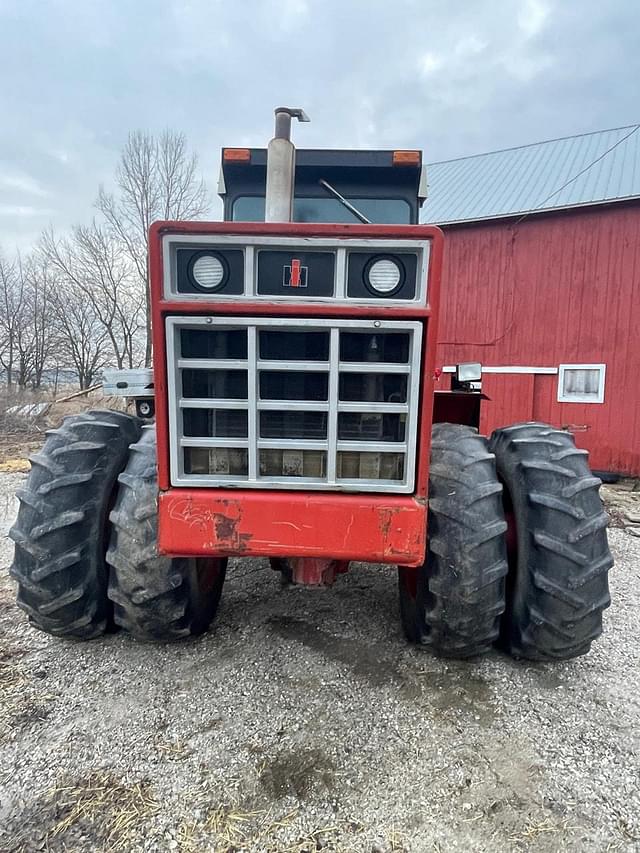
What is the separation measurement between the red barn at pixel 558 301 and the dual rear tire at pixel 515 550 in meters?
6.72

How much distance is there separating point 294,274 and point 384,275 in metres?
0.34

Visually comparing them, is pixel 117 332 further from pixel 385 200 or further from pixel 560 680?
pixel 560 680

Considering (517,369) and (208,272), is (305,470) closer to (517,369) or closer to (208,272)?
(208,272)

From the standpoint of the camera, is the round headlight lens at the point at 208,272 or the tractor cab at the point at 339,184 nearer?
the round headlight lens at the point at 208,272

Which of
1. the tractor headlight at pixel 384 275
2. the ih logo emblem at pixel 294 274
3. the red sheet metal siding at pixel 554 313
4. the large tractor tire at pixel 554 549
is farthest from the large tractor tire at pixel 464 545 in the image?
the red sheet metal siding at pixel 554 313

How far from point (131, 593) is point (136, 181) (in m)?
24.6

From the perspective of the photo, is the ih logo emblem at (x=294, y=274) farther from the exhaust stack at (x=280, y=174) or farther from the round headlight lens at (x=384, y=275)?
the exhaust stack at (x=280, y=174)

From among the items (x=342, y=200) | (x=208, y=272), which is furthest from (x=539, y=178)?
(x=208, y=272)

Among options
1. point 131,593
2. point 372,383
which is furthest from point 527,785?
point 131,593

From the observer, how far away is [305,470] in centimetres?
215

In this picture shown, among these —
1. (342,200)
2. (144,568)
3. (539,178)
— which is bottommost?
(144,568)

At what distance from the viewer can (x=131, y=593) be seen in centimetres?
243

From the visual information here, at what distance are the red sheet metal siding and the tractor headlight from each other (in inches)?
333

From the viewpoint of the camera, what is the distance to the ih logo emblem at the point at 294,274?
6.50 feet
